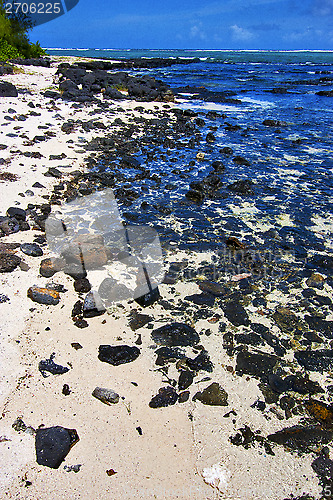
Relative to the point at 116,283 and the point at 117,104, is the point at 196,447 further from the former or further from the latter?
the point at 117,104

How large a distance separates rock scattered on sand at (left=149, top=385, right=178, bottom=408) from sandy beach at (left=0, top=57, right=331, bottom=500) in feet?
0.11

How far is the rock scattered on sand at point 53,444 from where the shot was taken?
2602 millimetres

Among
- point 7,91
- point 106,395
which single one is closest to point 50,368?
point 106,395

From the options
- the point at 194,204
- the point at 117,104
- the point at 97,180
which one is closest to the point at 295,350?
the point at 194,204

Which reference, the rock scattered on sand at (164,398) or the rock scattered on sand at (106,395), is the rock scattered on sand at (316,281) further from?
the rock scattered on sand at (106,395)

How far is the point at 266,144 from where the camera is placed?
41.0 feet

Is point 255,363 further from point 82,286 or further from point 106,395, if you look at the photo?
point 82,286

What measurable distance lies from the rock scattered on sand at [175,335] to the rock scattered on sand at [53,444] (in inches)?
52.7

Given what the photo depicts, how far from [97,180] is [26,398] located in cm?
576

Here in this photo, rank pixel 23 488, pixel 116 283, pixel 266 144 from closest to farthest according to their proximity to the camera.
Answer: pixel 23 488
pixel 116 283
pixel 266 144

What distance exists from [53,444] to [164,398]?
1.01m

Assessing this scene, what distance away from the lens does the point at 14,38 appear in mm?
34094

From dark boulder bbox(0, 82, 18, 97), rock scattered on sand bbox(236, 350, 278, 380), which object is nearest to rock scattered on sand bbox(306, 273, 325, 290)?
rock scattered on sand bbox(236, 350, 278, 380)

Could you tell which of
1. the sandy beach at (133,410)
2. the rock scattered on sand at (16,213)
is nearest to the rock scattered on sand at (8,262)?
the sandy beach at (133,410)
